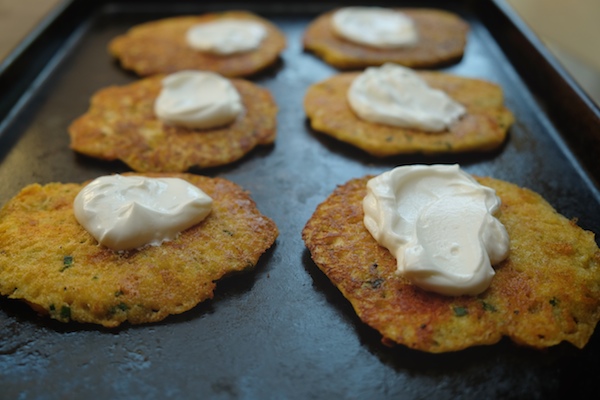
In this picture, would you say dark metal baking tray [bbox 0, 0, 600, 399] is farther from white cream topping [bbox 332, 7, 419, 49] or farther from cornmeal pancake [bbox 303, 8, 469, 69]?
white cream topping [bbox 332, 7, 419, 49]

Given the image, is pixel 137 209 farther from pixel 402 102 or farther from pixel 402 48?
pixel 402 48

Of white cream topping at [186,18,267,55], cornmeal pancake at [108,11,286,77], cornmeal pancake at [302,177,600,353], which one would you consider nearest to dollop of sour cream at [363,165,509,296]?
cornmeal pancake at [302,177,600,353]

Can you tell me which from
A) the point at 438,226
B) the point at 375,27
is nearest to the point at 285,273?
the point at 438,226

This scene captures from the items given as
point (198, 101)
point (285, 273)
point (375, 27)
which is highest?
point (198, 101)

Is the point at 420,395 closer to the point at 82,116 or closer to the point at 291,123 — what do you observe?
the point at 291,123

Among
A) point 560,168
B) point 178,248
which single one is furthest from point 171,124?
point 560,168
